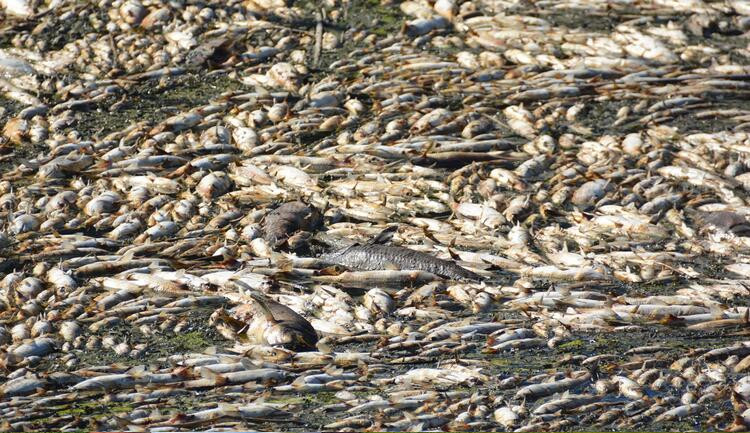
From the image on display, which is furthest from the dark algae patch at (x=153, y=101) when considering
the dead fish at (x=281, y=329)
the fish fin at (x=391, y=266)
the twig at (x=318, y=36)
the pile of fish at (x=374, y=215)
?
the dead fish at (x=281, y=329)

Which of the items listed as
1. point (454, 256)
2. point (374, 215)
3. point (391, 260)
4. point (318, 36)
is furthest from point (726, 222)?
point (318, 36)

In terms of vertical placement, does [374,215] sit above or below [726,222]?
below

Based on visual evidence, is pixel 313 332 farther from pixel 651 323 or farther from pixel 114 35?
pixel 114 35

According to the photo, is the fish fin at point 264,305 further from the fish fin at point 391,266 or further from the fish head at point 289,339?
the fish fin at point 391,266

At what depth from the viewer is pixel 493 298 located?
6445 mm

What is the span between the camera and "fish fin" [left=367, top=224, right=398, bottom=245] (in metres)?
7.12

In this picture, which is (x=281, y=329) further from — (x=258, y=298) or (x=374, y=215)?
(x=374, y=215)

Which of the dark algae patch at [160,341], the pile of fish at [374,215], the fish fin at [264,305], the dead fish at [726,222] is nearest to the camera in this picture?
the pile of fish at [374,215]

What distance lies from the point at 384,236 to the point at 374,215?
1.29ft

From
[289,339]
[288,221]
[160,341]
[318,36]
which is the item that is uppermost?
[318,36]

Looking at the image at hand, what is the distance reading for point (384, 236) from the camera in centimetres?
718

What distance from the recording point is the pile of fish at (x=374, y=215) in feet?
18.2

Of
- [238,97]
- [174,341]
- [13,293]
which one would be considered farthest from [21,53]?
[174,341]

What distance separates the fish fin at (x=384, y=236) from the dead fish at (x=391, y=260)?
5 cm
